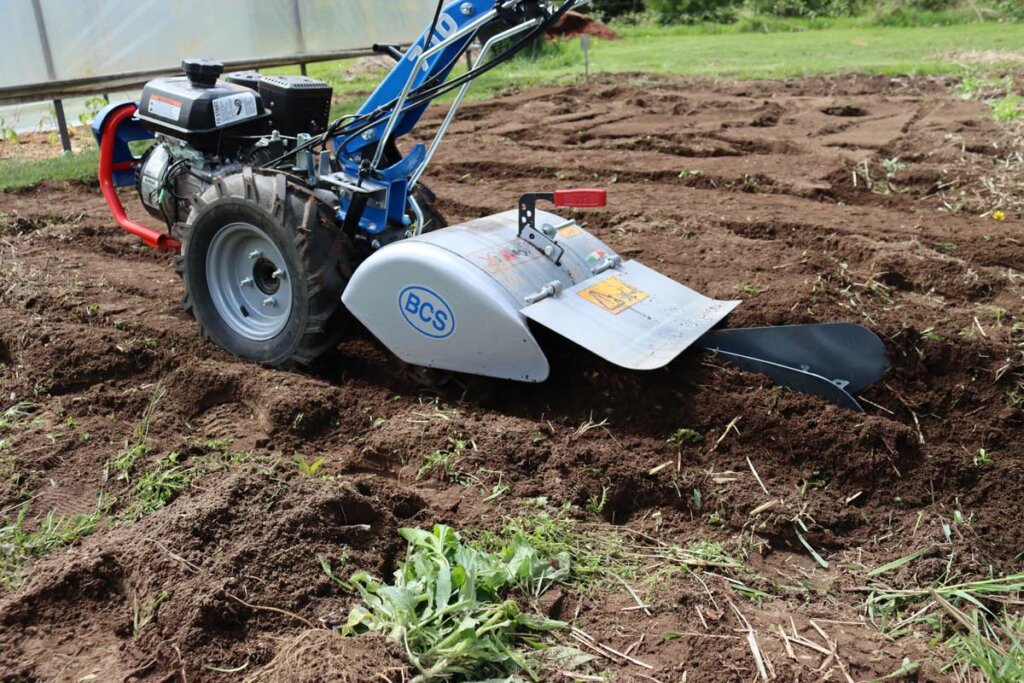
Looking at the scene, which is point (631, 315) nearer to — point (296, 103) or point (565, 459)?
point (565, 459)

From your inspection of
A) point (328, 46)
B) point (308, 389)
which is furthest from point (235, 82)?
point (328, 46)

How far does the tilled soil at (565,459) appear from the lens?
2564 mm

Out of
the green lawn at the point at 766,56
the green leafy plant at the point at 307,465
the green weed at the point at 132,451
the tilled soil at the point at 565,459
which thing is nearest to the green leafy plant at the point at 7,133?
the green lawn at the point at 766,56

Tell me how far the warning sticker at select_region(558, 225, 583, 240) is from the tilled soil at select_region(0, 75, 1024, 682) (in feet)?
1.91

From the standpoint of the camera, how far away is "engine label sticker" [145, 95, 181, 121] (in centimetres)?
484

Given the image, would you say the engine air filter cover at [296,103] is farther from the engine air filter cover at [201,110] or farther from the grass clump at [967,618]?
the grass clump at [967,618]

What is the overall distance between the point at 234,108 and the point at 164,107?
373mm

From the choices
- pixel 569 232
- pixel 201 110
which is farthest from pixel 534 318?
pixel 201 110

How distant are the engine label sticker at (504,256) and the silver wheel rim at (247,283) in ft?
3.54

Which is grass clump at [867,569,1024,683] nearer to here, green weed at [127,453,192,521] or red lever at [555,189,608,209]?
red lever at [555,189,608,209]

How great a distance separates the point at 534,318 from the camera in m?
3.66

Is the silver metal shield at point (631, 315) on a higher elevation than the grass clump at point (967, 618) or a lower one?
higher

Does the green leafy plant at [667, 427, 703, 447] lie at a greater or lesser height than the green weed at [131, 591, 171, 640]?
lesser

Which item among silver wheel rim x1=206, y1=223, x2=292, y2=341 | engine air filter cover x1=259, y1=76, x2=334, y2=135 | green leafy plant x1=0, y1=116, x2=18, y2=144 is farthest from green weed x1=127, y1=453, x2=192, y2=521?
green leafy plant x1=0, y1=116, x2=18, y2=144
